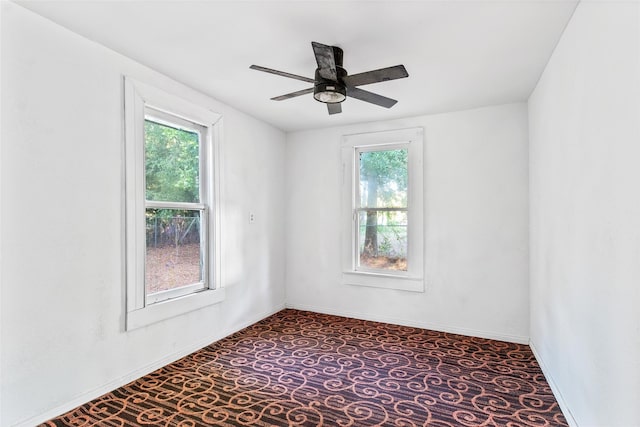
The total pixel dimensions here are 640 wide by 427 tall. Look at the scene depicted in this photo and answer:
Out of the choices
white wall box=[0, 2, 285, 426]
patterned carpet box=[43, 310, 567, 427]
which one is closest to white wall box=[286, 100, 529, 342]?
patterned carpet box=[43, 310, 567, 427]

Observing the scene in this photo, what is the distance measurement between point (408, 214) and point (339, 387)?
2210mm

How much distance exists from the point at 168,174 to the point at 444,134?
2.98 metres

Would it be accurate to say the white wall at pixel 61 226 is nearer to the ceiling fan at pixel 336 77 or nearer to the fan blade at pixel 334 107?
the ceiling fan at pixel 336 77

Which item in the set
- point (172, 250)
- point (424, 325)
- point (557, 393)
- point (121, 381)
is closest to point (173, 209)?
point (172, 250)

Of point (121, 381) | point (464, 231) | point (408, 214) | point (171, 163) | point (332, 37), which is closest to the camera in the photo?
point (332, 37)

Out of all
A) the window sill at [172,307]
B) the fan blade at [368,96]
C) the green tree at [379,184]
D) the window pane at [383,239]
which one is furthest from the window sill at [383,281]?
the fan blade at [368,96]

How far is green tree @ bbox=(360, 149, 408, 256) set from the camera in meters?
4.21

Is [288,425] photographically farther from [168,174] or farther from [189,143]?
[189,143]

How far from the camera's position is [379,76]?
225cm

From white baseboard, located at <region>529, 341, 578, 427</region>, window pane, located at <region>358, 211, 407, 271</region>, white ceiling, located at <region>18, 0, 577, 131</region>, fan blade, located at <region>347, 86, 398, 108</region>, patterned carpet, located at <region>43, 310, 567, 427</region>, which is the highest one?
white ceiling, located at <region>18, 0, 577, 131</region>

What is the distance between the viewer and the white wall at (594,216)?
1.39 meters

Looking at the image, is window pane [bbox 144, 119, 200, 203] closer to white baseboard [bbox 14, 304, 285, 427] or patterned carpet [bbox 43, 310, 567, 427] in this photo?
white baseboard [bbox 14, 304, 285, 427]

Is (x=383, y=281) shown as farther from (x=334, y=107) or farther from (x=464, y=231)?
(x=334, y=107)

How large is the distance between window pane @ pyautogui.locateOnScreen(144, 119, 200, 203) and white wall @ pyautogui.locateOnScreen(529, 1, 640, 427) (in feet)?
9.99
